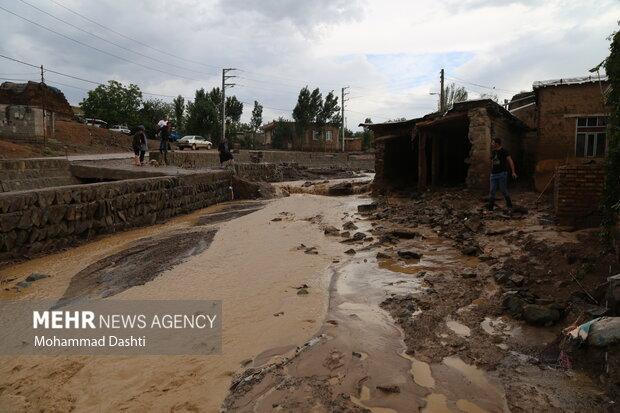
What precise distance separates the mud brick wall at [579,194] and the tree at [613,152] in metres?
1.73

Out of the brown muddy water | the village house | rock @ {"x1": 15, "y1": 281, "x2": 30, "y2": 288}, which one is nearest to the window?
the brown muddy water

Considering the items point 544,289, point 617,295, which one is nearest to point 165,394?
point 617,295

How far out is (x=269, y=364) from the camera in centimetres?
342

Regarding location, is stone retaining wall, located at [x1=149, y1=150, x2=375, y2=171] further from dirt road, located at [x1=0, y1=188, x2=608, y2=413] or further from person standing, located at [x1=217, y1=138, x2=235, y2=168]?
dirt road, located at [x1=0, y1=188, x2=608, y2=413]

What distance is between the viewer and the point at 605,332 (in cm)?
295

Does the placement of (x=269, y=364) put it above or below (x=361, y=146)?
below

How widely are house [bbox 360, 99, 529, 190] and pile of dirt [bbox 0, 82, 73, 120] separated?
30362 millimetres

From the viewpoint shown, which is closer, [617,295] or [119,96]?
[617,295]

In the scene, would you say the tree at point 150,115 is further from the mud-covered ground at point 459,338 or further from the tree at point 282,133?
the mud-covered ground at point 459,338

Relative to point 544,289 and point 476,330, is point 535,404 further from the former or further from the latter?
point 544,289

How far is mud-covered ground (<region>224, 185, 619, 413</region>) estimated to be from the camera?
2.83 metres

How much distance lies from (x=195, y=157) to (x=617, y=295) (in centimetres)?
2150

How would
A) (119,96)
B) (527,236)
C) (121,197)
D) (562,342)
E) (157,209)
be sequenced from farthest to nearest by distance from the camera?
(119,96) < (157,209) < (121,197) < (527,236) < (562,342)

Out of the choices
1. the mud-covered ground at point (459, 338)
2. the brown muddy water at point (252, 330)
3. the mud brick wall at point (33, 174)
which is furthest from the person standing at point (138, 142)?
the mud-covered ground at point (459, 338)
